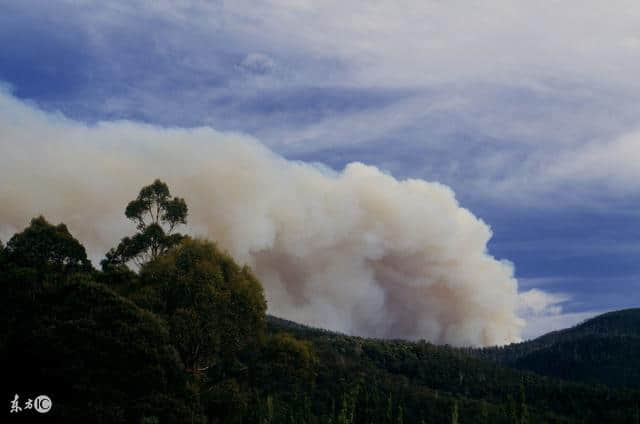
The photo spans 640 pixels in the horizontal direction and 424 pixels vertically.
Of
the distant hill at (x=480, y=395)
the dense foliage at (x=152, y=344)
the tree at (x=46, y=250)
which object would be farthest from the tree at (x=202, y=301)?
the distant hill at (x=480, y=395)

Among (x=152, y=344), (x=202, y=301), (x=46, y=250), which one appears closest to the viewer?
(x=152, y=344)

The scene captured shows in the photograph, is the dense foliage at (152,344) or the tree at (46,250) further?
the tree at (46,250)

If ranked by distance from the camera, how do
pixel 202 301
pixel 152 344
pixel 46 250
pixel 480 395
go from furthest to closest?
pixel 480 395 < pixel 46 250 < pixel 202 301 < pixel 152 344

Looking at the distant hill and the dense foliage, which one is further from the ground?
the distant hill

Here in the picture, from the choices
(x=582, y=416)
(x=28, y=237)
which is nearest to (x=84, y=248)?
(x=28, y=237)

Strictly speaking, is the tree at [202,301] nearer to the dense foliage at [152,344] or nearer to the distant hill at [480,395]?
the dense foliage at [152,344]

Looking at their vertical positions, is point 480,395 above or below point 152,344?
above

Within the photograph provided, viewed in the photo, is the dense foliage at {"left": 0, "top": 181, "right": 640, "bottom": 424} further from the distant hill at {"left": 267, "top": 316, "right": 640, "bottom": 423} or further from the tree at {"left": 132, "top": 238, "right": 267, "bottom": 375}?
the distant hill at {"left": 267, "top": 316, "right": 640, "bottom": 423}

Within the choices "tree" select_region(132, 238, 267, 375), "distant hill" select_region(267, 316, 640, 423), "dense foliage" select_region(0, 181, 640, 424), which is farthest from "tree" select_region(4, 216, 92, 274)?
"distant hill" select_region(267, 316, 640, 423)

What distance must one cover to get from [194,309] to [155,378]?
38.9ft

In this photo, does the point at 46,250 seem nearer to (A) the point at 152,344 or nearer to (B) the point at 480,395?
(A) the point at 152,344

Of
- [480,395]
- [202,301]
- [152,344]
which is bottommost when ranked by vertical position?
[152,344]

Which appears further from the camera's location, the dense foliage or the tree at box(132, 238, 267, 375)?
the tree at box(132, 238, 267, 375)

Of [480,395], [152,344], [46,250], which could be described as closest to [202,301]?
[152,344]
